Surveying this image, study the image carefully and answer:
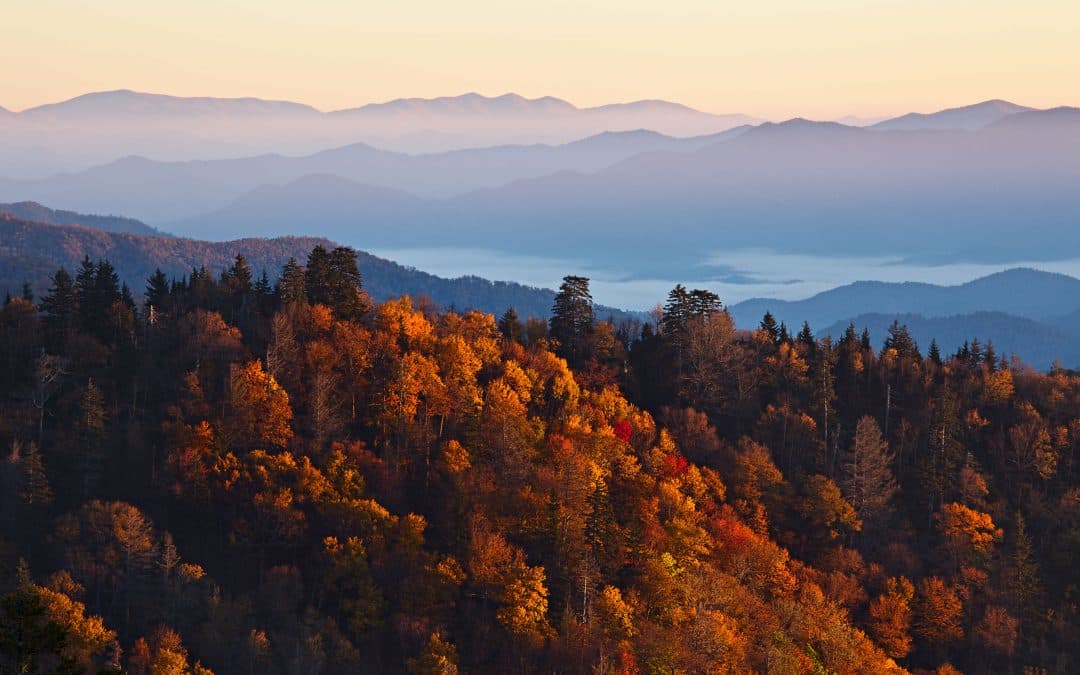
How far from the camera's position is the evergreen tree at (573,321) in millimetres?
121125

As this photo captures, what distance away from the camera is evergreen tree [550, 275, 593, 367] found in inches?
4769

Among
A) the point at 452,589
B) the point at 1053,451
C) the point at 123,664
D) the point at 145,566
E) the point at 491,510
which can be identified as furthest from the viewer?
the point at 1053,451

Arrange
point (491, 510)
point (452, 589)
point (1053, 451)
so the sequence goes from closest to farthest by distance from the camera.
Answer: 1. point (452, 589)
2. point (491, 510)
3. point (1053, 451)

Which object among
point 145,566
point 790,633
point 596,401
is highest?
point 596,401

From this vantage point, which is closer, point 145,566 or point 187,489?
point 145,566

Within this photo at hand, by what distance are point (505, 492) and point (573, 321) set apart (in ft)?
105

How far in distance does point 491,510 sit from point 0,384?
45.5m

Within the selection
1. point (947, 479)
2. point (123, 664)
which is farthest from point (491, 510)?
point (947, 479)

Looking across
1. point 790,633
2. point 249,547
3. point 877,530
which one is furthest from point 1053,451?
point 249,547

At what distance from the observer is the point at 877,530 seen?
359 feet

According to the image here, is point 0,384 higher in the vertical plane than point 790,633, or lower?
higher

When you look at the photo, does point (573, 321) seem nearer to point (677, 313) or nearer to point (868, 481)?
point (677, 313)

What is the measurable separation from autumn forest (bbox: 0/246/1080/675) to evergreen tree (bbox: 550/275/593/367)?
1.03 ft

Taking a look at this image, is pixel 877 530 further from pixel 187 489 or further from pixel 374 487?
pixel 187 489
